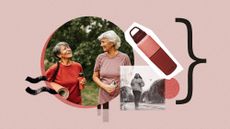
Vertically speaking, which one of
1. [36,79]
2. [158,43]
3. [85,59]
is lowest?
[36,79]

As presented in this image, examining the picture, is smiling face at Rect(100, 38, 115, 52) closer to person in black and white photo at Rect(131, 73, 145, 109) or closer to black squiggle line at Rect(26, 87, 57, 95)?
person in black and white photo at Rect(131, 73, 145, 109)

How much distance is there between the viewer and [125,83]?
5.63 m

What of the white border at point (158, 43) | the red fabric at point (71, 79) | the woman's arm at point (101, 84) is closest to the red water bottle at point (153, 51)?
the white border at point (158, 43)

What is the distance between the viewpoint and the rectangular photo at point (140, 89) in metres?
5.64

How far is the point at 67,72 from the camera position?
5.66 m

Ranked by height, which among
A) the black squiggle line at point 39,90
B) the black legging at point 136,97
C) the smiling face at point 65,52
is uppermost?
the smiling face at point 65,52

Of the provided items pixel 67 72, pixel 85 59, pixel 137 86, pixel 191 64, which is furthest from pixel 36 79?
pixel 191 64

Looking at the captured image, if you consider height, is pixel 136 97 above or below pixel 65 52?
below

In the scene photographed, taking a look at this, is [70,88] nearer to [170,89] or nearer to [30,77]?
[30,77]

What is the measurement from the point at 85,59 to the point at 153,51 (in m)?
0.46

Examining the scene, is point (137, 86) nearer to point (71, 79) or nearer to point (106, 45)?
point (106, 45)

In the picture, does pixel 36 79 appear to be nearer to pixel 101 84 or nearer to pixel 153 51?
pixel 101 84

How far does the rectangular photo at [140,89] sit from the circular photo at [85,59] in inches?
2.5

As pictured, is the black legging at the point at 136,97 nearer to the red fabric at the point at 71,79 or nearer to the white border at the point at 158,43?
the white border at the point at 158,43
